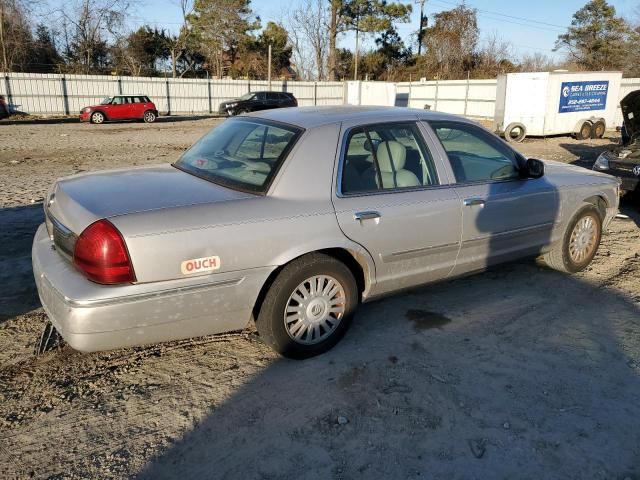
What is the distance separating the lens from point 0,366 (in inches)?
134

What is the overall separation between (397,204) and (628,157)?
20.3 feet

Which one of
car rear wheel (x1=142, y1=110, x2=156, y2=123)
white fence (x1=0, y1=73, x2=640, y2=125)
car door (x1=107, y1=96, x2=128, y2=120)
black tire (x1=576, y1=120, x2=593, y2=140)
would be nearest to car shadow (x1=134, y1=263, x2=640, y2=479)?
black tire (x1=576, y1=120, x2=593, y2=140)

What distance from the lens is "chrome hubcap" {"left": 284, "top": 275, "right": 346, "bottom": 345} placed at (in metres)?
3.43

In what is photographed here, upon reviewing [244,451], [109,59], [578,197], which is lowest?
[244,451]

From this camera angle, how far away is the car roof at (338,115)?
12.2ft

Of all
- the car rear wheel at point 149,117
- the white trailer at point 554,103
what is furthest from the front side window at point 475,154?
the car rear wheel at point 149,117

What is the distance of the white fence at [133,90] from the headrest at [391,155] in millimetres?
29806

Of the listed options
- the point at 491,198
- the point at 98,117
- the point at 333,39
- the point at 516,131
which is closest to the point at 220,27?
the point at 333,39

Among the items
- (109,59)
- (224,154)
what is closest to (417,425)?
(224,154)

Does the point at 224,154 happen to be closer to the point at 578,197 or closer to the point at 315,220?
the point at 315,220

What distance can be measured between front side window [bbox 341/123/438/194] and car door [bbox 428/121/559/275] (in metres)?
0.23

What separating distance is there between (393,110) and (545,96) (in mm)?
17437

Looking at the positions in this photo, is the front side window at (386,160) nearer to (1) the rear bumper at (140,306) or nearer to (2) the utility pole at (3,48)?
(1) the rear bumper at (140,306)

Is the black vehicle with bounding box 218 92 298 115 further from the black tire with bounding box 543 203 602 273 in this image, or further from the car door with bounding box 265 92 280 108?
the black tire with bounding box 543 203 602 273
